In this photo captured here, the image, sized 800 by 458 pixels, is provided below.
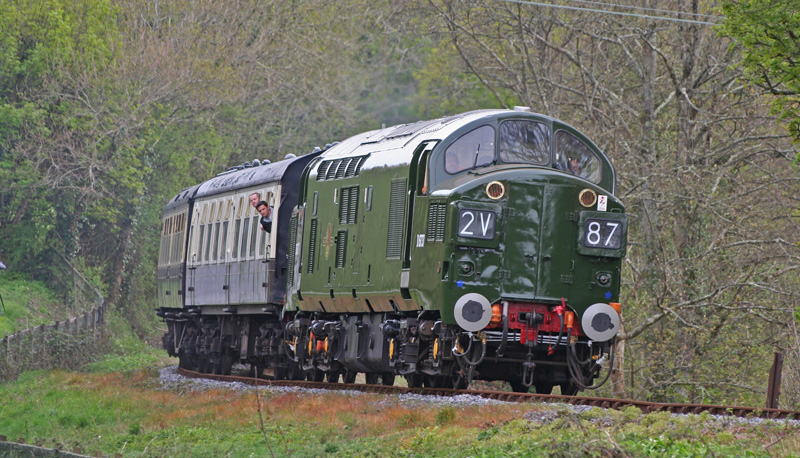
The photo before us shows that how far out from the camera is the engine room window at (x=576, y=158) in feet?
55.0

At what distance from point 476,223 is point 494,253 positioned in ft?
1.55

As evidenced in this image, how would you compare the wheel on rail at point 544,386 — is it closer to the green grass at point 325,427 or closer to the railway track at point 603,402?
the railway track at point 603,402

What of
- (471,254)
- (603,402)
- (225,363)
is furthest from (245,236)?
(603,402)

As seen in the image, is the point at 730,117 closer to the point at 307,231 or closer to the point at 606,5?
the point at 606,5

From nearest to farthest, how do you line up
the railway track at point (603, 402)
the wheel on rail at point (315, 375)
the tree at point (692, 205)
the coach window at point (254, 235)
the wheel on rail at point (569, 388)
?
1. the railway track at point (603, 402)
2. the wheel on rail at point (569, 388)
3. the wheel on rail at point (315, 375)
4. the coach window at point (254, 235)
5. the tree at point (692, 205)

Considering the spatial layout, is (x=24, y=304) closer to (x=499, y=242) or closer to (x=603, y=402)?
(x=499, y=242)

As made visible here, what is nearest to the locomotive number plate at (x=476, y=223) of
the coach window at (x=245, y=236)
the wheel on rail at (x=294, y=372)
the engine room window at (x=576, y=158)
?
the engine room window at (x=576, y=158)

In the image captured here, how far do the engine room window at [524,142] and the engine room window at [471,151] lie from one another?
15cm

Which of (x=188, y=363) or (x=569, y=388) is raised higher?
(x=569, y=388)

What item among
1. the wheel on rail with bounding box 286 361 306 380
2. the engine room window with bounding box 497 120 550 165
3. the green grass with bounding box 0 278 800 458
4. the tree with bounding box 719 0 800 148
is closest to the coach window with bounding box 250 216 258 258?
the wheel on rail with bounding box 286 361 306 380

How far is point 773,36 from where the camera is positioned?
51.1ft

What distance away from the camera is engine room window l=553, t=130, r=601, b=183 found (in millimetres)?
16766

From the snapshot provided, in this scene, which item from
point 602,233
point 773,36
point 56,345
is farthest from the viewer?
point 56,345

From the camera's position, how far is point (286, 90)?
2090 inches
